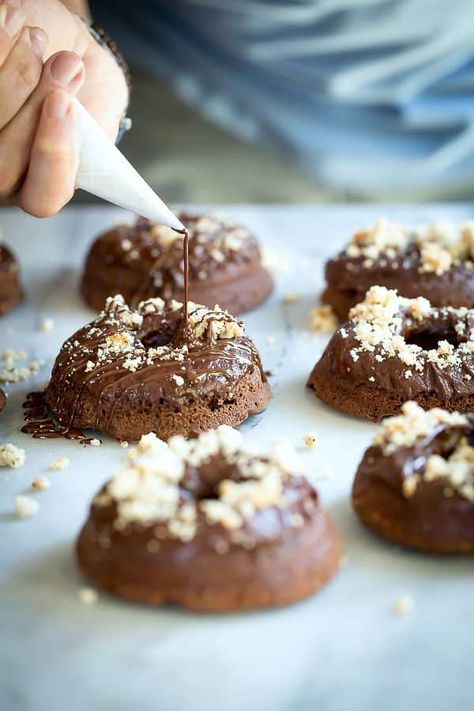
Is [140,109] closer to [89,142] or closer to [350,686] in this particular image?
[89,142]

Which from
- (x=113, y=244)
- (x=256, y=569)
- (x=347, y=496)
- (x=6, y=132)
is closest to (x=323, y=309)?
(x=113, y=244)

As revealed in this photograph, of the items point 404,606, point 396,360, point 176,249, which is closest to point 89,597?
point 404,606

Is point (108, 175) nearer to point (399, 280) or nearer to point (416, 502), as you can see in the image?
point (416, 502)

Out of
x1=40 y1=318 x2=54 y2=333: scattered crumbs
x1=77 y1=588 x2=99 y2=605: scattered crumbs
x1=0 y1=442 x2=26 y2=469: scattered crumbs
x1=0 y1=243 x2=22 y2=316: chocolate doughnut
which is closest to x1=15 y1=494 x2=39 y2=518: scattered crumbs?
x1=0 y1=442 x2=26 y2=469: scattered crumbs

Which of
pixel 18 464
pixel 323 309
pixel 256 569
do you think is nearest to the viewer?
pixel 256 569

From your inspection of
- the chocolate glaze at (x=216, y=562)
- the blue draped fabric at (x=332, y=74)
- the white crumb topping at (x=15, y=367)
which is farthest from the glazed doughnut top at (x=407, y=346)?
the blue draped fabric at (x=332, y=74)

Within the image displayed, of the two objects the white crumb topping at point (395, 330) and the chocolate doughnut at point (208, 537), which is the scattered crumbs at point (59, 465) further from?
the white crumb topping at point (395, 330)
